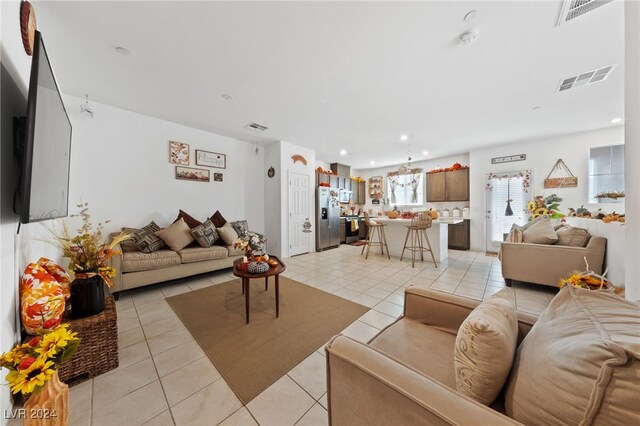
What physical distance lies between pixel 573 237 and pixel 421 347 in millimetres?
3463

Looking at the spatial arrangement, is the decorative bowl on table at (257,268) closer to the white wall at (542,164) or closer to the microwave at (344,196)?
the microwave at (344,196)

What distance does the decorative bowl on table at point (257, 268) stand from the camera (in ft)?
7.47

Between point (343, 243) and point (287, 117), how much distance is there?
14.6 feet

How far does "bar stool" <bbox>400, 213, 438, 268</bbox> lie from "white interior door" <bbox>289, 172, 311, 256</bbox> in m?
2.42

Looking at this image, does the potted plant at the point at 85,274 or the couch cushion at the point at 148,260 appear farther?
the couch cushion at the point at 148,260

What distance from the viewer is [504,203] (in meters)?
5.41

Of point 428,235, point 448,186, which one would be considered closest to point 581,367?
point 428,235

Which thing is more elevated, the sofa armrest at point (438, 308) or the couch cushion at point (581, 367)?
the couch cushion at point (581, 367)

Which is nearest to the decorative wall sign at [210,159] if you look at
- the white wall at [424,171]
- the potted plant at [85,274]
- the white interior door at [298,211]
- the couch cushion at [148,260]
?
the white interior door at [298,211]

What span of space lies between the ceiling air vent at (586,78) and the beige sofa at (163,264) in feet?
17.7

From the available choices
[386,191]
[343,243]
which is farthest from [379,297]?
[386,191]

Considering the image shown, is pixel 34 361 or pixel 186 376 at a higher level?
pixel 34 361

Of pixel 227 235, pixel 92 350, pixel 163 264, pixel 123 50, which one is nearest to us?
pixel 92 350

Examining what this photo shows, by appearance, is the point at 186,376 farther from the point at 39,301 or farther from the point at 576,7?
the point at 576,7
